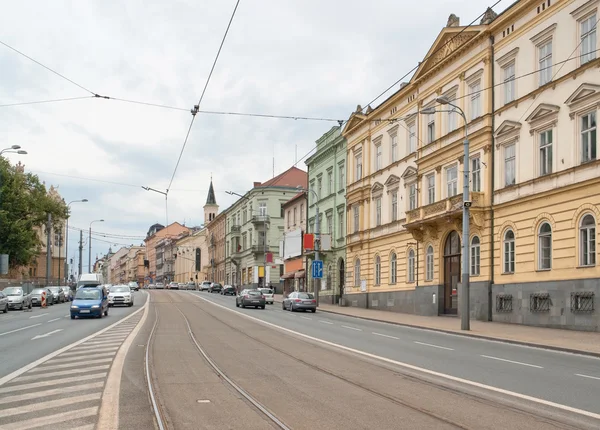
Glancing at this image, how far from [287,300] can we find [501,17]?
23142 mm

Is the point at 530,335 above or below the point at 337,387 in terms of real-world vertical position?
below

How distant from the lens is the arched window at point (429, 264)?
38781 mm

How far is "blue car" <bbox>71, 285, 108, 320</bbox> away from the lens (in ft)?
109

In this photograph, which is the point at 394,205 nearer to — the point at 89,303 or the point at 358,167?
the point at 358,167

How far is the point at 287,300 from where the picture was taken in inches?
1815

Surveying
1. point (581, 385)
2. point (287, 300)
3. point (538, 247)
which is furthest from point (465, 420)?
point (287, 300)

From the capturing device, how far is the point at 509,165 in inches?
1230

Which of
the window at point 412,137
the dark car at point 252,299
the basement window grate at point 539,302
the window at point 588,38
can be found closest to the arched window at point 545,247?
the basement window grate at point 539,302

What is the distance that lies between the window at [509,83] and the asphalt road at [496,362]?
11.9 meters

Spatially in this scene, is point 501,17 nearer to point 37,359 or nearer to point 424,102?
point 424,102

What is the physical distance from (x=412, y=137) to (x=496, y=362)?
88.9 feet

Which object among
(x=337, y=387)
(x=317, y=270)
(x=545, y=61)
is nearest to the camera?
(x=337, y=387)

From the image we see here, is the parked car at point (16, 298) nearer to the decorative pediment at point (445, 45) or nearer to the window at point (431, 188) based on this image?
the window at point (431, 188)

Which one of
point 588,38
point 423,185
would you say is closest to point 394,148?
point 423,185
